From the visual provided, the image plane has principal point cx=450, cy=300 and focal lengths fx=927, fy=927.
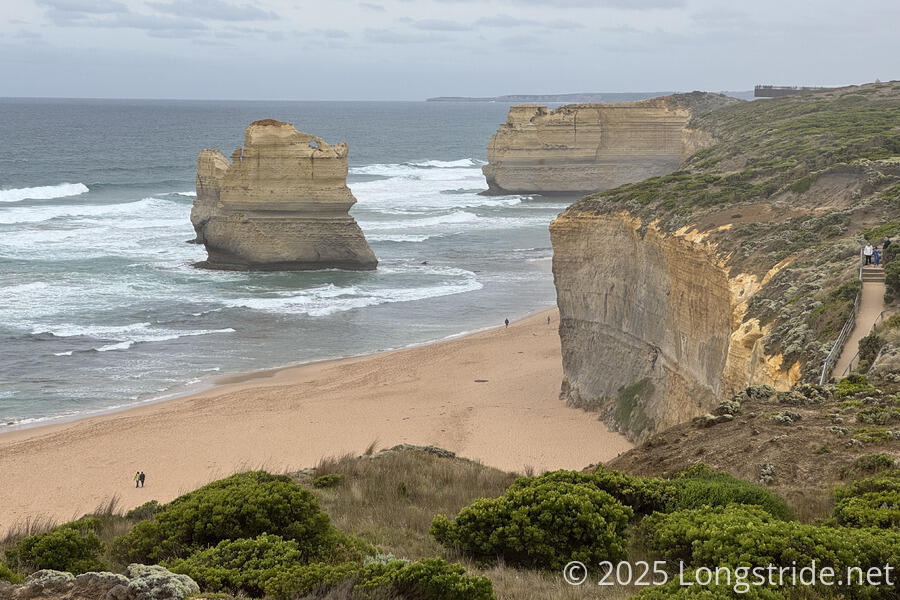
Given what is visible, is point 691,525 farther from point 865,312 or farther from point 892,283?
point 892,283

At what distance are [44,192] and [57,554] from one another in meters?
78.2

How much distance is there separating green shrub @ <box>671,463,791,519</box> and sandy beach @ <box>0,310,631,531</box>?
10.5m

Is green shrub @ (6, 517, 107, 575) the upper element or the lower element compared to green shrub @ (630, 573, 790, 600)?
lower

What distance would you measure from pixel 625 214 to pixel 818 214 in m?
5.02

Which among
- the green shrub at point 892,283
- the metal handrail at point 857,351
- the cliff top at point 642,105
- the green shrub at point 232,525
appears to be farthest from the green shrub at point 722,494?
the cliff top at point 642,105

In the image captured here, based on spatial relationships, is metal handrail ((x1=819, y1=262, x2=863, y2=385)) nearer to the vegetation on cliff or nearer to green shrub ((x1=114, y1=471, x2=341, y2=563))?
the vegetation on cliff

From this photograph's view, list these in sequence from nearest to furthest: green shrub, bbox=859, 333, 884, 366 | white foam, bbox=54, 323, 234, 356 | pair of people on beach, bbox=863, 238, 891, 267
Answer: green shrub, bbox=859, 333, 884, 366
pair of people on beach, bbox=863, 238, 891, 267
white foam, bbox=54, 323, 234, 356

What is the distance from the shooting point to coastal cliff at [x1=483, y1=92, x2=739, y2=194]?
79125 mm

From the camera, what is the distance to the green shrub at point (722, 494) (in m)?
8.85

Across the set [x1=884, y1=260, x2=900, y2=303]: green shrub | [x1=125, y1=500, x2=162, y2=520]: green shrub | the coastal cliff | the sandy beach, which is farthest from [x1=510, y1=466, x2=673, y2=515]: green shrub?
the coastal cliff

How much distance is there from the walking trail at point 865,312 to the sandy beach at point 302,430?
7.68 meters

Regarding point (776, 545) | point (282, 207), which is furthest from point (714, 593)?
point (282, 207)

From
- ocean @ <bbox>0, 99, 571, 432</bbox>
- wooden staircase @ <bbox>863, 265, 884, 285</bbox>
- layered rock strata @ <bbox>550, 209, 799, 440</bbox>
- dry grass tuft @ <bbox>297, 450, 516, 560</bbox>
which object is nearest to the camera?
dry grass tuft @ <bbox>297, 450, 516, 560</bbox>

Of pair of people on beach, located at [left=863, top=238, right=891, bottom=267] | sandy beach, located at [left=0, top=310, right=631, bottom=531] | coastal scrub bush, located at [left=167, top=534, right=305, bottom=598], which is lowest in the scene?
sandy beach, located at [left=0, top=310, right=631, bottom=531]
